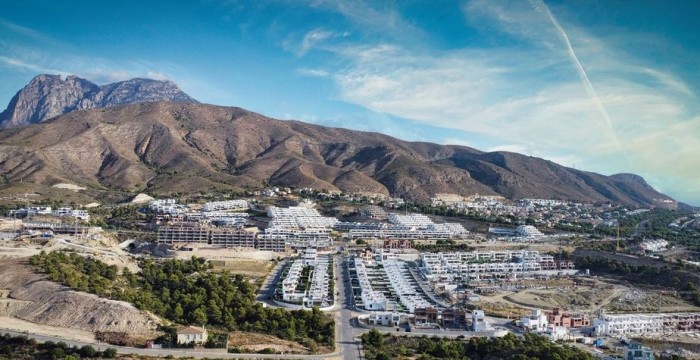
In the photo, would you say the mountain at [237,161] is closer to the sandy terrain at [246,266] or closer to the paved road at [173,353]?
the sandy terrain at [246,266]

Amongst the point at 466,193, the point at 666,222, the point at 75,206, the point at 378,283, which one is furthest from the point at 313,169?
the point at 378,283

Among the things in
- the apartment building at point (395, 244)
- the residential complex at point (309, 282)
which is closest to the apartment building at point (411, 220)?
the apartment building at point (395, 244)

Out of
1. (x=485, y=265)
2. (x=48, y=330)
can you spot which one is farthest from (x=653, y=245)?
(x=48, y=330)

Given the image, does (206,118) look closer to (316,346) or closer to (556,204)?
(556,204)

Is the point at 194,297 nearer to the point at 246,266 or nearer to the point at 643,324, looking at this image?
the point at 246,266

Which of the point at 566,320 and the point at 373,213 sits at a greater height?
the point at 373,213

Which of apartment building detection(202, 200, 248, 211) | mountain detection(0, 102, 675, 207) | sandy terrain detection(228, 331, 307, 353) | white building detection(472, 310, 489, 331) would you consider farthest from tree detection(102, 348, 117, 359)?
mountain detection(0, 102, 675, 207)

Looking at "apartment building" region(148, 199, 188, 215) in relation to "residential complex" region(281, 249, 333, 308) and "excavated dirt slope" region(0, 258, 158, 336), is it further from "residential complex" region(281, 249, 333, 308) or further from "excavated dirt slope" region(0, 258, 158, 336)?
"excavated dirt slope" region(0, 258, 158, 336)
